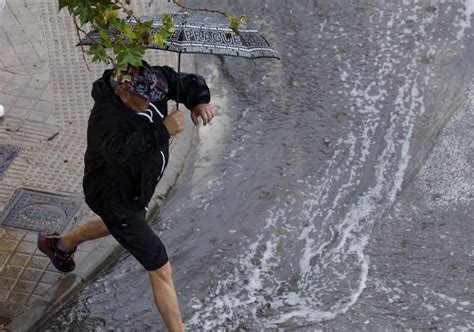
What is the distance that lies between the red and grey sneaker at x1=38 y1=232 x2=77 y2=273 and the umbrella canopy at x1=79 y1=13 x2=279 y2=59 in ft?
5.18

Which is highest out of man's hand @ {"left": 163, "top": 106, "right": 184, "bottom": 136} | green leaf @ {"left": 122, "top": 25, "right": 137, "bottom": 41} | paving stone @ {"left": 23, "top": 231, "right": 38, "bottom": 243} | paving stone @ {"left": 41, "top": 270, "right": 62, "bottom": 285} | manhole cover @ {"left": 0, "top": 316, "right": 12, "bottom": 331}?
green leaf @ {"left": 122, "top": 25, "right": 137, "bottom": 41}

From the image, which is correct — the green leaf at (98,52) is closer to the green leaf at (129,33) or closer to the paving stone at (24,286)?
the green leaf at (129,33)

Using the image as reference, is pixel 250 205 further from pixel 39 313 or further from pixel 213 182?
pixel 39 313

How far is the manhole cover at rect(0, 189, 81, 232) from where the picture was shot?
6523 mm

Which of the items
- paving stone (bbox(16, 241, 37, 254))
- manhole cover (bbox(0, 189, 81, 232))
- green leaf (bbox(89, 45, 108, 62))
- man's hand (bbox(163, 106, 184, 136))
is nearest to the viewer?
green leaf (bbox(89, 45, 108, 62))

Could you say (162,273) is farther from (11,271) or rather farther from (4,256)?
(4,256)

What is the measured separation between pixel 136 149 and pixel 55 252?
1.53 metres

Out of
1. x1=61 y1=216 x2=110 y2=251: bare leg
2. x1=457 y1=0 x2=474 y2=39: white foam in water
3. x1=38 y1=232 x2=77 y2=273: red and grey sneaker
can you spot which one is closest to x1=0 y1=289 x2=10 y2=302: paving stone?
x1=38 y1=232 x2=77 y2=273: red and grey sneaker

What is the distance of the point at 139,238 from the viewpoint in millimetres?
5219

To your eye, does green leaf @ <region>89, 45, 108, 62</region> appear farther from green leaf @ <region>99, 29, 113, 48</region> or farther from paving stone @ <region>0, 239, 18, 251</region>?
paving stone @ <region>0, 239, 18, 251</region>

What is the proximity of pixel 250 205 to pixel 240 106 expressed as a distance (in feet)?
4.43

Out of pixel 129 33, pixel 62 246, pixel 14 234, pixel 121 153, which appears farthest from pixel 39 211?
pixel 129 33

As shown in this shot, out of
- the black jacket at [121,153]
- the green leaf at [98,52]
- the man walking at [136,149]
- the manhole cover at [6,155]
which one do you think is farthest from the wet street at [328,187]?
the green leaf at [98,52]

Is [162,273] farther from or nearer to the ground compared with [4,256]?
farther from the ground
